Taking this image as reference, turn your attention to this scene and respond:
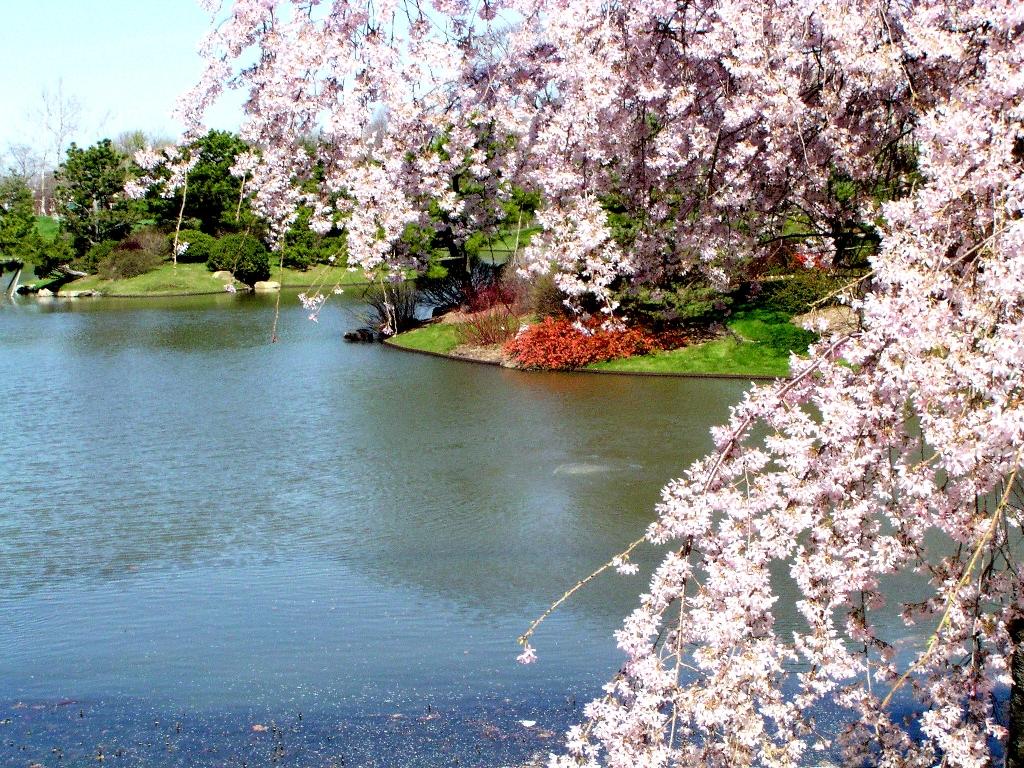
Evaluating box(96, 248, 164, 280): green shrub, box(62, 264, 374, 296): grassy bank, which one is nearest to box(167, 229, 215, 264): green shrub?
box(62, 264, 374, 296): grassy bank

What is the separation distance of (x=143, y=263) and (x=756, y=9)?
34.2 metres

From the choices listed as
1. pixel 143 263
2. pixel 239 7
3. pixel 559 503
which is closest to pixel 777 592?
pixel 559 503

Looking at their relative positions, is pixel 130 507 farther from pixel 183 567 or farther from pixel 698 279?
pixel 698 279

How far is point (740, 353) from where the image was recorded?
53.7 feet

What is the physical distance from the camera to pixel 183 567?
26.6 ft

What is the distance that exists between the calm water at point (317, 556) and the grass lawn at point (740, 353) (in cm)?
71

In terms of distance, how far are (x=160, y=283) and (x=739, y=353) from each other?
24188 mm

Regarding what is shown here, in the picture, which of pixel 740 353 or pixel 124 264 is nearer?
pixel 740 353

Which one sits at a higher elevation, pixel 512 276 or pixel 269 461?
pixel 512 276

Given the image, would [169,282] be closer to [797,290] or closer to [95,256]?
[95,256]

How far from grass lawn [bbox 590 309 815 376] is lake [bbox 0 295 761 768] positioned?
803 millimetres

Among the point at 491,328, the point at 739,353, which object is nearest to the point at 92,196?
the point at 491,328

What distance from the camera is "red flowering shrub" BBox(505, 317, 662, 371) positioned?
17.0 meters

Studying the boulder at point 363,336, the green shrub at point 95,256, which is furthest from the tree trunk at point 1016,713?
the green shrub at point 95,256
